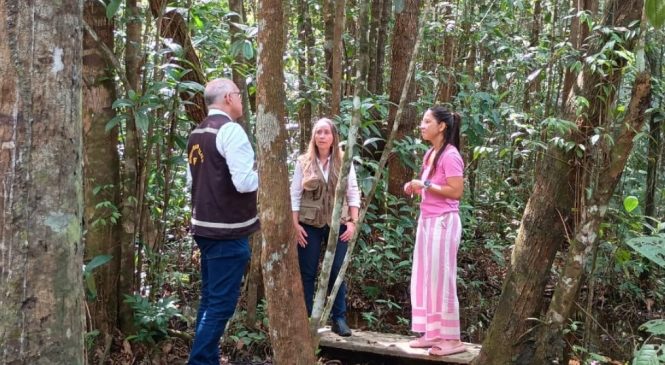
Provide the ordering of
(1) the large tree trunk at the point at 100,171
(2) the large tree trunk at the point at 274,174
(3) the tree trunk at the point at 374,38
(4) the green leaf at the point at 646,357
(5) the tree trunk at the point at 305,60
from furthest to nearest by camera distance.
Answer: (3) the tree trunk at the point at 374,38 → (5) the tree trunk at the point at 305,60 → (1) the large tree trunk at the point at 100,171 → (2) the large tree trunk at the point at 274,174 → (4) the green leaf at the point at 646,357

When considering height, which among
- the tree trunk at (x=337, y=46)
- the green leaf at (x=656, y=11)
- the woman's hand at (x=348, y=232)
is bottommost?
the woman's hand at (x=348, y=232)

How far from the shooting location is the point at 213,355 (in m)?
4.00

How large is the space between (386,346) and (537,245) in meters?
1.34

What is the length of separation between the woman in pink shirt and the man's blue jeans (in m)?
1.33

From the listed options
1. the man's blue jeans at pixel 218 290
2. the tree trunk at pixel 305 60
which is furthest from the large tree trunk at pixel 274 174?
the tree trunk at pixel 305 60

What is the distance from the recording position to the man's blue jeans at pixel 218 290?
13.0 ft

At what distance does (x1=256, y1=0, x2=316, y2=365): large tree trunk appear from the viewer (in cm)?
291

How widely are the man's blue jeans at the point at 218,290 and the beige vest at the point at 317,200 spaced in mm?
865

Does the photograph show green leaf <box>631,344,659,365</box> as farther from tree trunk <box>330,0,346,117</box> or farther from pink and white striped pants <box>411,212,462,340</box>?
tree trunk <box>330,0,346,117</box>

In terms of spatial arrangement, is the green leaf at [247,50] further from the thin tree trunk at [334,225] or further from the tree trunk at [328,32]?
the tree trunk at [328,32]

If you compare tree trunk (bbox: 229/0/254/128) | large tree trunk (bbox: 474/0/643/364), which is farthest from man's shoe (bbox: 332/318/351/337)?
tree trunk (bbox: 229/0/254/128)

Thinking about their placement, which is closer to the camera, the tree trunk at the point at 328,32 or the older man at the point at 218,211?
the older man at the point at 218,211

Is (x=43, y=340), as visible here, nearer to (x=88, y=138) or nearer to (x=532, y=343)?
(x=88, y=138)

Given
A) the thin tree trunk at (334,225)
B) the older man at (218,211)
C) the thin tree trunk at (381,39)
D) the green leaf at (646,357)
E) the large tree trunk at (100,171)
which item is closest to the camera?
the green leaf at (646,357)
